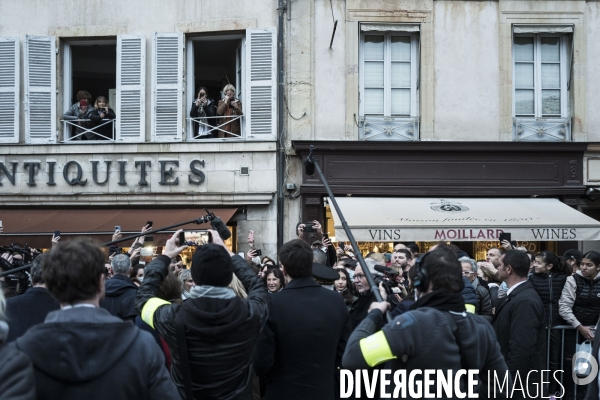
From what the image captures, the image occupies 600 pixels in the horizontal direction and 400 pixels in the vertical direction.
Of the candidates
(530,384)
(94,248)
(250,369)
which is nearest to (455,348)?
(250,369)

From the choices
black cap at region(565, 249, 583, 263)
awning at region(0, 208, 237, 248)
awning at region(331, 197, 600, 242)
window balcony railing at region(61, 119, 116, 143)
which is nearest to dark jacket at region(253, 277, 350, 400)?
black cap at region(565, 249, 583, 263)

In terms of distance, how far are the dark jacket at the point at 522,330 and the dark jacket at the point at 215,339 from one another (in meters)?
2.57

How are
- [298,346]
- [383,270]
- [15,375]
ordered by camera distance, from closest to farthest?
[15,375] < [298,346] < [383,270]

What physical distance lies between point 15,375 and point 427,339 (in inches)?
71.8

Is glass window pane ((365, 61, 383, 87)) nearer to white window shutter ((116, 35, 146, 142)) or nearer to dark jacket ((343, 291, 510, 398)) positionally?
white window shutter ((116, 35, 146, 142))

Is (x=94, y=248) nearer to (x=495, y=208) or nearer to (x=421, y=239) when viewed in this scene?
(x=421, y=239)

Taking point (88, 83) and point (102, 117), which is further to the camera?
point (88, 83)

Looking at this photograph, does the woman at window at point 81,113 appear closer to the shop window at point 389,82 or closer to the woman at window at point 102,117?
the woman at window at point 102,117

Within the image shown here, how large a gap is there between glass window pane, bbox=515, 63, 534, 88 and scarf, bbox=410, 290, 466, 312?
12.5 metres

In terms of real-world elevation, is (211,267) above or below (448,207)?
below

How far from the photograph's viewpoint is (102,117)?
1509cm

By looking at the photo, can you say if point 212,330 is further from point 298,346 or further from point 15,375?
point 15,375

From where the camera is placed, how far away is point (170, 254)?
171 inches

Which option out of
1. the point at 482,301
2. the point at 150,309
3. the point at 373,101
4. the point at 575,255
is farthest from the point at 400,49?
the point at 150,309
